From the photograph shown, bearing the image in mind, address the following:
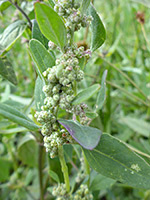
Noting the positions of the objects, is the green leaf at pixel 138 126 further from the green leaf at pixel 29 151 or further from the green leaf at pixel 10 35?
the green leaf at pixel 10 35

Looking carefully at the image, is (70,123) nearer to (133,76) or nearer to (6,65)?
(6,65)

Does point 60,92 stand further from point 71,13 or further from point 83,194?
point 83,194

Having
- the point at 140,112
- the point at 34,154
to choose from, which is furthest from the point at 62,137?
the point at 140,112

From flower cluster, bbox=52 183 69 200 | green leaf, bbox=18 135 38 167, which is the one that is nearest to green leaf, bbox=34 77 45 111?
flower cluster, bbox=52 183 69 200

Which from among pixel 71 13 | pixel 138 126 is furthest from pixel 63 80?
pixel 138 126

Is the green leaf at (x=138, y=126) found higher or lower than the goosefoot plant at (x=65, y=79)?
lower

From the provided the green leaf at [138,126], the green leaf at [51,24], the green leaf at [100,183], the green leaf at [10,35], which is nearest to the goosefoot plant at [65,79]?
the green leaf at [51,24]
